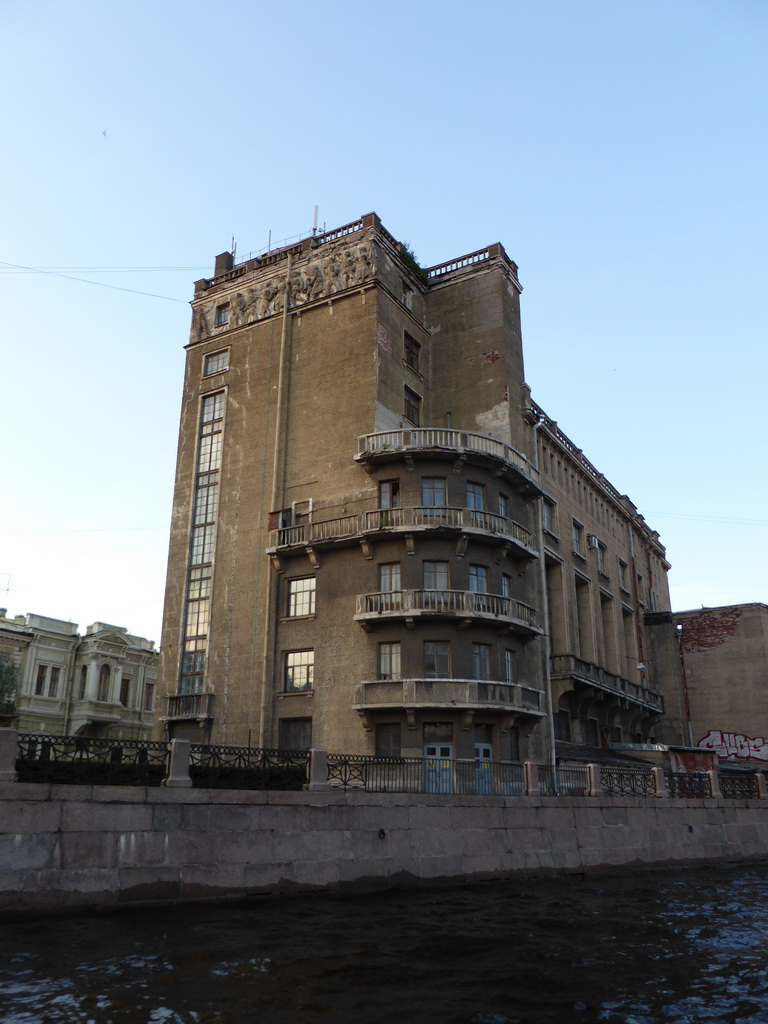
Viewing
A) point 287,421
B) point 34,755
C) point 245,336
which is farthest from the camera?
point 245,336

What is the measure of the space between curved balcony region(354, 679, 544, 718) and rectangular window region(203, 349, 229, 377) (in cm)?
1932

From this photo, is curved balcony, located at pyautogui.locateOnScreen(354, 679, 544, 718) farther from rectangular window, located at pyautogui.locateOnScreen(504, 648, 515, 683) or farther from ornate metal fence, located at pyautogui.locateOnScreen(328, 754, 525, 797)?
ornate metal fence, located at pyautogui.locateOnScreen(328, 754, 525, 797)

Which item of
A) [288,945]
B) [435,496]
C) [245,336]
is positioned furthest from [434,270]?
[288,945]

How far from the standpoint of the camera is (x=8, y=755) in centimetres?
1748

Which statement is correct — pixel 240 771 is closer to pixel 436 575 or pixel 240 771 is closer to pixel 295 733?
pixel 295 733

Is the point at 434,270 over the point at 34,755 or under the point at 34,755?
over

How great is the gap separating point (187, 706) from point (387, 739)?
10264 mm

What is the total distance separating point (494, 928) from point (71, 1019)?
30.7 ft

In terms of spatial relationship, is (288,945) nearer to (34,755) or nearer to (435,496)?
(34,755)

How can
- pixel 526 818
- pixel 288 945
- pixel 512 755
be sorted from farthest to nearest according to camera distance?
1. pixel 512 755
2. pixel 526 818
3. pixel 288 945

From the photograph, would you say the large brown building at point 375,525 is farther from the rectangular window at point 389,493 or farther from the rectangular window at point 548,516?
the rectangular window at point 548,516

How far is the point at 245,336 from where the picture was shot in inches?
1683

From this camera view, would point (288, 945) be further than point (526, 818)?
No

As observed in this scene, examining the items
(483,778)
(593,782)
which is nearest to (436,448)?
(483,778)
